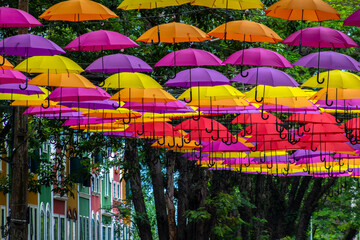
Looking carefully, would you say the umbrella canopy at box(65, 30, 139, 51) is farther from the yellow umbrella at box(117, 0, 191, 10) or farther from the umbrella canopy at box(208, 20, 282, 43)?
the umbrella canopy at box(208, 20, 282, 43)

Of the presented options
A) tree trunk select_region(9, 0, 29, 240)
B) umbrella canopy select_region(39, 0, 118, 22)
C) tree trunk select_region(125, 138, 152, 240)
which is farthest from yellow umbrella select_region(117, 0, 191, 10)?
tree trunk select_region(125, 138, 152, 240)

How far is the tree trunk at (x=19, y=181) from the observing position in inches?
737

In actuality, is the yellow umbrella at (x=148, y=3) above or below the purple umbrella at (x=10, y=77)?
above

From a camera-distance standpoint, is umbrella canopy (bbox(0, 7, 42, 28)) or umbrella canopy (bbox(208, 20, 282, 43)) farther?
umbrella canopy (bbox(208, 20, 282, 43))

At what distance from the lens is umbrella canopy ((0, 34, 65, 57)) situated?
14227 millimetres

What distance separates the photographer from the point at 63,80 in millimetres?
15359

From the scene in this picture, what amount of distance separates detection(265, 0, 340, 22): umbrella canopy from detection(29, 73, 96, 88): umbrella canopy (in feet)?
11.6

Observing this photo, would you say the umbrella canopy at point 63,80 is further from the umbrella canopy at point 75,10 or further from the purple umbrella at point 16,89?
the umbrella canopy at point 75,10

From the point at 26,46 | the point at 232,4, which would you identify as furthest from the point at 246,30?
the point at 26,46

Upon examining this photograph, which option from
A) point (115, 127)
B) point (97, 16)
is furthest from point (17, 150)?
point (97, 16)

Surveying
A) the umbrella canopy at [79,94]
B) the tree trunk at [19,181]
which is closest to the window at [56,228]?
the tree trunk at [19,181]

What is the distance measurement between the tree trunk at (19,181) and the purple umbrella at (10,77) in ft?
12.1

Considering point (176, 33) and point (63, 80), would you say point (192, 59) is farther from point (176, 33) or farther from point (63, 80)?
point (63, 80)

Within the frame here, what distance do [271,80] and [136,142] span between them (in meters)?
12.7
